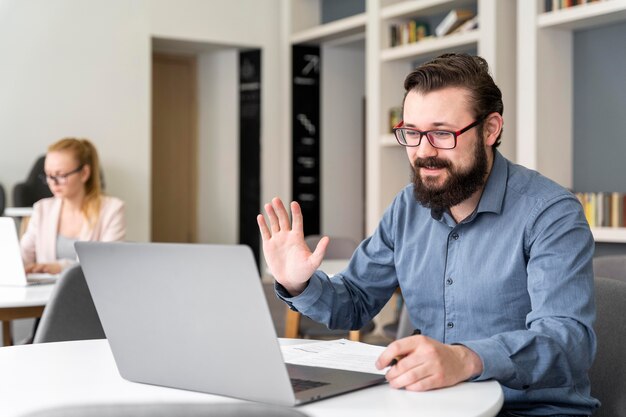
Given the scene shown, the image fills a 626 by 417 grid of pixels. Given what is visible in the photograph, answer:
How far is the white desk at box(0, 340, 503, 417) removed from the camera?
4.15 feet

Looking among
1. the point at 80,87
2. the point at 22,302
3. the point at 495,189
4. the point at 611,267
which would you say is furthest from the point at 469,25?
the point at 495,189

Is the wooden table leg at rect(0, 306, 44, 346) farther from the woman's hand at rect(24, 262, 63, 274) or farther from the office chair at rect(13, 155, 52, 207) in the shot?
the office chair at rect(13, 155, 52, 207)

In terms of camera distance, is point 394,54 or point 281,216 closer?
point 281,216

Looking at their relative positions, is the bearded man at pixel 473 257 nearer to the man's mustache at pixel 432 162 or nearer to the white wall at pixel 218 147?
the man's mustache at pixel 432 162

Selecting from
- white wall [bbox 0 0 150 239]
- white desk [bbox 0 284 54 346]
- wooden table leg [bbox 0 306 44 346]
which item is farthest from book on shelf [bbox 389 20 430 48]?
wooden table leg [bbox 0 306 44 346]

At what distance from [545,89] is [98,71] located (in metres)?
4.07

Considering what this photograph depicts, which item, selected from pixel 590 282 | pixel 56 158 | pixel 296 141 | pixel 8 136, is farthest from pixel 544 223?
pixel 296 141

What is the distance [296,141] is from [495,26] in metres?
3.04

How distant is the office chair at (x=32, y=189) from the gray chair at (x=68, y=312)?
4713mm

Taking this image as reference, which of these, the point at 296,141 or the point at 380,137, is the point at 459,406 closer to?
the point at 380,137

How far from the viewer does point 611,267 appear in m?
2.57

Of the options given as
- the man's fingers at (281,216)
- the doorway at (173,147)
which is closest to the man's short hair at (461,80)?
the man's fingers at (281,216)

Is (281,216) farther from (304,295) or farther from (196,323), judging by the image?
(196,323)

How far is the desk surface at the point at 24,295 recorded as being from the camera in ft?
8.66
